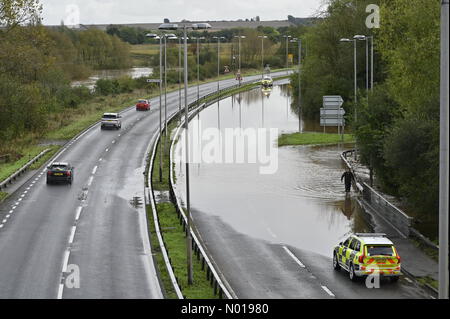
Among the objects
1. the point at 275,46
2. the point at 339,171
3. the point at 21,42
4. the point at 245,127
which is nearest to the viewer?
the point at 339,171

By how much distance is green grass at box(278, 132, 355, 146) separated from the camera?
67938 mm

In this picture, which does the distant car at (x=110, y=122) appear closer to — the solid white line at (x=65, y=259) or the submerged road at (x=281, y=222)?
the submerged road at (x=281, y=222)

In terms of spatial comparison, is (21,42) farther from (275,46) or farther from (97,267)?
(275,46)

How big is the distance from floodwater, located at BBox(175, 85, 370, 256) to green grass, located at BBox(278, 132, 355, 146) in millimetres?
1130

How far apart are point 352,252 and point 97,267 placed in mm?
8922

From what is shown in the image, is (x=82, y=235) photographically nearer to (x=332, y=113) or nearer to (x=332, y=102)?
(x=332, y=102)

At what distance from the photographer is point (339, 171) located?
177 ft

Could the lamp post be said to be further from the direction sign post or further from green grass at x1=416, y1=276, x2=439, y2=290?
the direction sign post

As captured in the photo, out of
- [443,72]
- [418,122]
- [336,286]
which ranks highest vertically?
[443,72]

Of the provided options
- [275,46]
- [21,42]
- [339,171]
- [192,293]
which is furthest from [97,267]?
[275,46]

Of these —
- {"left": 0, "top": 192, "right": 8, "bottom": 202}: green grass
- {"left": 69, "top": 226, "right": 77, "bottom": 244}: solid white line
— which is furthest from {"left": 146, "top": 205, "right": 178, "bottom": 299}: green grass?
{"left": 0, "top": 192, "right": 8, "bottom": 202}: green grass

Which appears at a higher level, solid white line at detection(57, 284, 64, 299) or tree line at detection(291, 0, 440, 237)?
tree line at detection(291, 0, 440, 237)

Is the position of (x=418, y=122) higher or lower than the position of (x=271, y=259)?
higher

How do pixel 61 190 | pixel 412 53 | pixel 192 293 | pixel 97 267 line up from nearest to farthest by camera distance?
pixel 192 293
pixel 97 267
pixel 412 53
pixel 61 190
